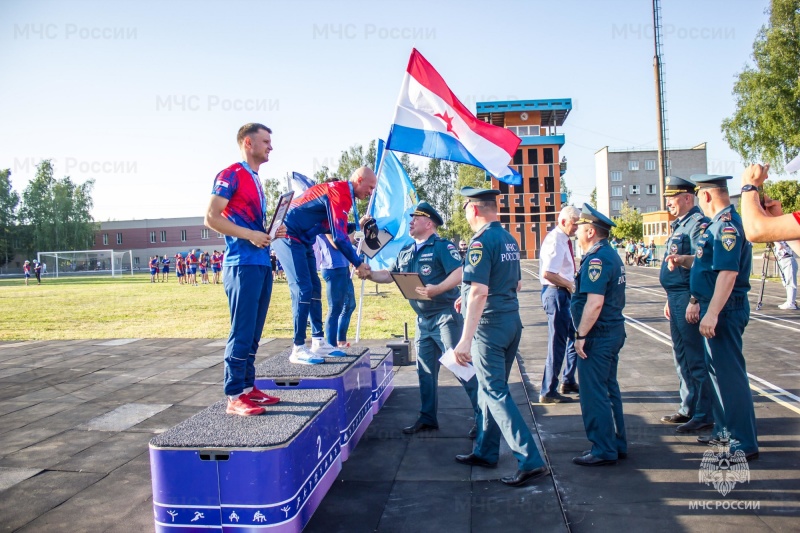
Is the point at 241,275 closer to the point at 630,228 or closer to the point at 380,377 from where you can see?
the point at 380,377

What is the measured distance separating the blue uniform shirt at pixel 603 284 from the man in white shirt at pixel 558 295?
5.41 ft

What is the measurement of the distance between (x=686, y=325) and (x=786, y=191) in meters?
40.1

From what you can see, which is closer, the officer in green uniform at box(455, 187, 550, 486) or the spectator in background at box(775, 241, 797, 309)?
the officer in green uniform at box(455, 187, 550, 486)

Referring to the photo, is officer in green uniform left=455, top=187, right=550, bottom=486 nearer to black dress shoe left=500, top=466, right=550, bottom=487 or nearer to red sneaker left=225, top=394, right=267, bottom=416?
black dress shoe left=500, top=466, right=550, bottom=487

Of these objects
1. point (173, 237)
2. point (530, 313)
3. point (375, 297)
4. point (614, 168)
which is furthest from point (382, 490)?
point (614, 168)

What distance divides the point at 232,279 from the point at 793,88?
131 feet

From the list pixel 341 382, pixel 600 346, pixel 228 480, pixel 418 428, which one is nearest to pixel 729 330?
pixel 600 346

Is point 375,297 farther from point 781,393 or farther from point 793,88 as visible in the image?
point 793,88

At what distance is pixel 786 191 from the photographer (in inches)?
1490

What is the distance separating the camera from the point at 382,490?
425 cm

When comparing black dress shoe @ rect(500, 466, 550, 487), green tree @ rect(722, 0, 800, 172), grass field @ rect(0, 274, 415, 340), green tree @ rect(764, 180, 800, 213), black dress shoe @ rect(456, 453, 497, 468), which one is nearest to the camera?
black dress shoe @ rect(500, 466, 550, 487)

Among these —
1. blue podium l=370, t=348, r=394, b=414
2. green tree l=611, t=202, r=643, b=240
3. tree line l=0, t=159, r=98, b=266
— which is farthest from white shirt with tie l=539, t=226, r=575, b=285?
tree line l=0, t=159, r=98, b=266

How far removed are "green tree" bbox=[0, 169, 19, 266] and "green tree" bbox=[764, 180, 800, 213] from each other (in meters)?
82.3

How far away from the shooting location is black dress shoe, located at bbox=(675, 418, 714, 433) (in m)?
5.36
